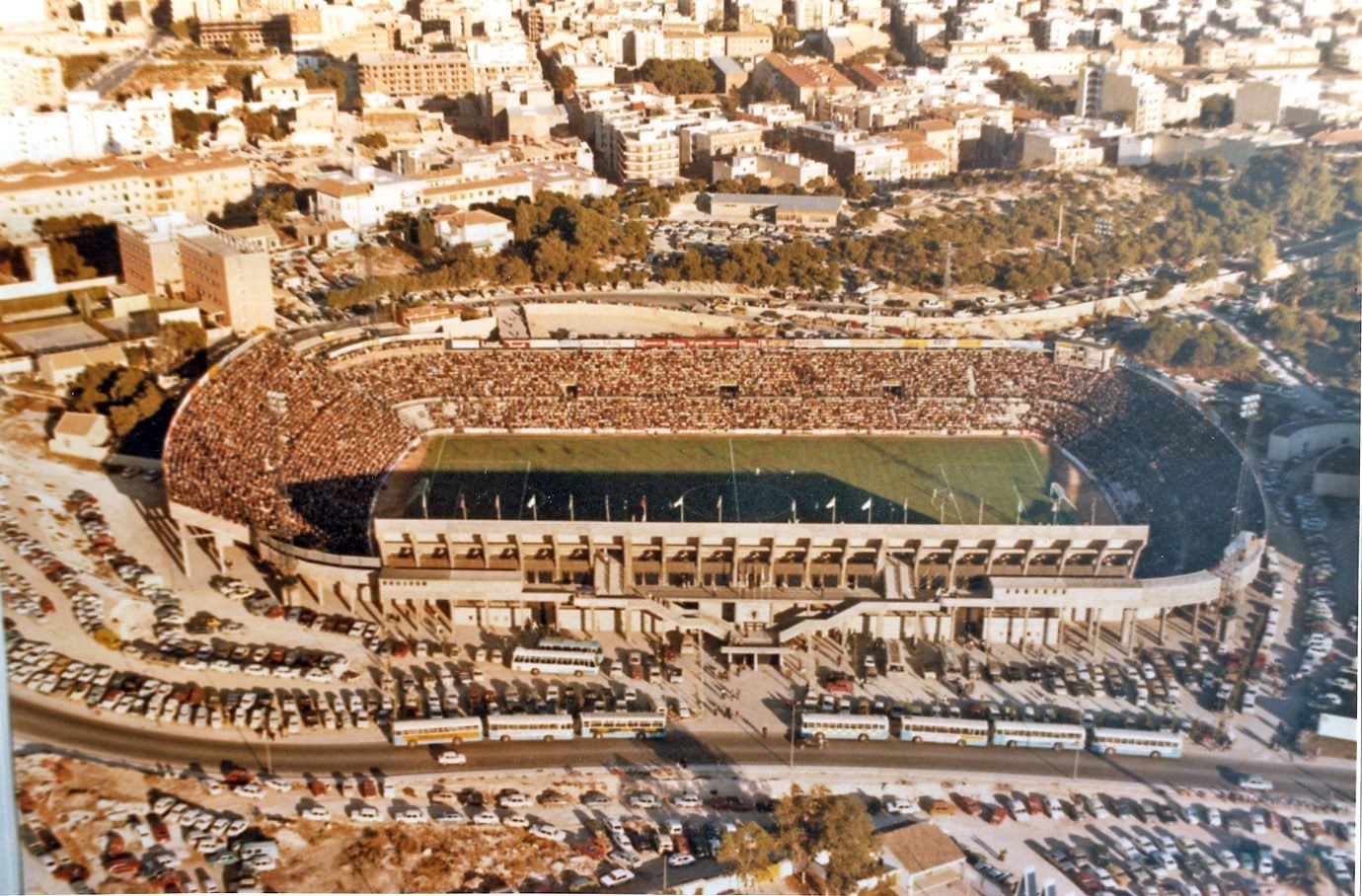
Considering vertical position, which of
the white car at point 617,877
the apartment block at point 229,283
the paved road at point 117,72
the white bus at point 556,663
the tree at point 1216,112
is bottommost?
the white car at point 617,877

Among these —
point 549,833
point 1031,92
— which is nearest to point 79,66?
point 1031,92

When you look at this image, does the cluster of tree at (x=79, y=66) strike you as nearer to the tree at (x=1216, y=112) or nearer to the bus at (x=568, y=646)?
the bus at (x=568, y=646)

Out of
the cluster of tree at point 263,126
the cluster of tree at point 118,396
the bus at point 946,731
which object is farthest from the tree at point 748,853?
the cluster of tree at point 263,126

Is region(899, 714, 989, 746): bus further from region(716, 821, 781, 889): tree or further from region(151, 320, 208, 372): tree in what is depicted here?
region(151, 320, 208, 372): tree

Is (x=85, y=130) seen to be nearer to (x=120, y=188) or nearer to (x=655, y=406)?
(x=120, y=188)

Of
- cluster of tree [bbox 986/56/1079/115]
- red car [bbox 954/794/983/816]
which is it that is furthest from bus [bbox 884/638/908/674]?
cluster of tree [bbox 986/56/1079/115]
